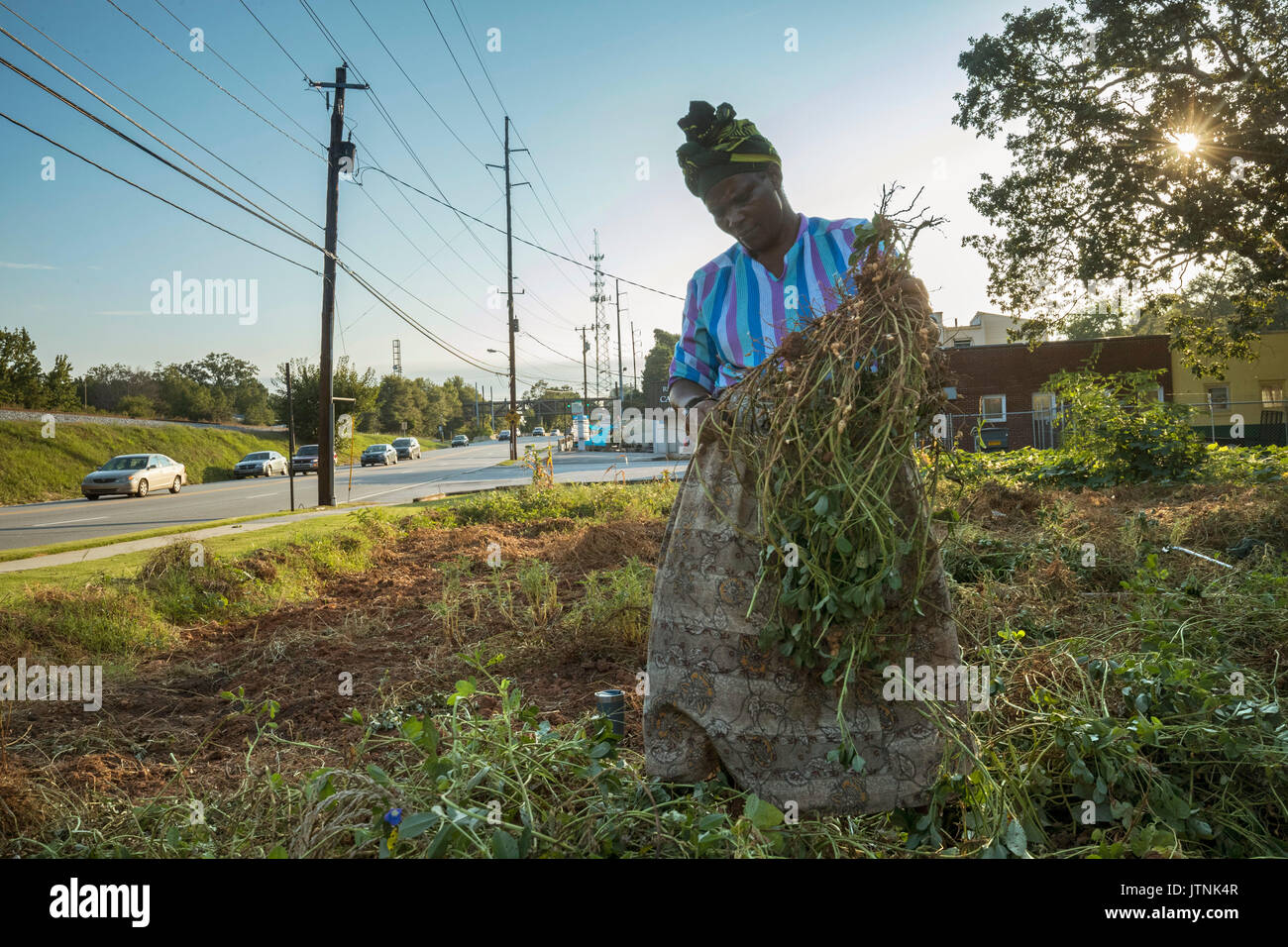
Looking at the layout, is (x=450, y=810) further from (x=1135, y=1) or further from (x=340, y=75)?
(x=340, y=75)

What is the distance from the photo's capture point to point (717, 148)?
7.50 ft

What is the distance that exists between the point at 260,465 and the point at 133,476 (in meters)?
11.3

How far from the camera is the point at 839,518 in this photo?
177 centimetres

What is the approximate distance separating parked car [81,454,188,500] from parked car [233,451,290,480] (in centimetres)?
886

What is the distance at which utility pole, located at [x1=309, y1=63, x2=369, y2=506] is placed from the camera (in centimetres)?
1620

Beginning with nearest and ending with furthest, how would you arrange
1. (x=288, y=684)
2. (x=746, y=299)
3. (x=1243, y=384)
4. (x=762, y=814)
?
(x=762, y=814) < (x=746, y=299) < (x=288, y=684) < (x=1243, y=384)

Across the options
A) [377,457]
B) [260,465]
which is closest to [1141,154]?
[260,465]

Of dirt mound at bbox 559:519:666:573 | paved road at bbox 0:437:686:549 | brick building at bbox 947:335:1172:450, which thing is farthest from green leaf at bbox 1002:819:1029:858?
brick building at bbox 947:335:1172:450

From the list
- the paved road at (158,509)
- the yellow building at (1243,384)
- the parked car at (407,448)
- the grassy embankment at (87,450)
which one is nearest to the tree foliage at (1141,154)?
the paved road at (158,509)

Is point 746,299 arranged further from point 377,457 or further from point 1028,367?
point 377,457

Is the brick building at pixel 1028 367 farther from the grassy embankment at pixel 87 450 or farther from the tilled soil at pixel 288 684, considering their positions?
the grassy embankment at pixel 87 450

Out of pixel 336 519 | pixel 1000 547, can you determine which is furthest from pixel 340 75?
pixel 1000 547

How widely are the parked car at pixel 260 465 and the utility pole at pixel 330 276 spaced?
21.1 m

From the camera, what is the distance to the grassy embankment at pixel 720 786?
1774mm
